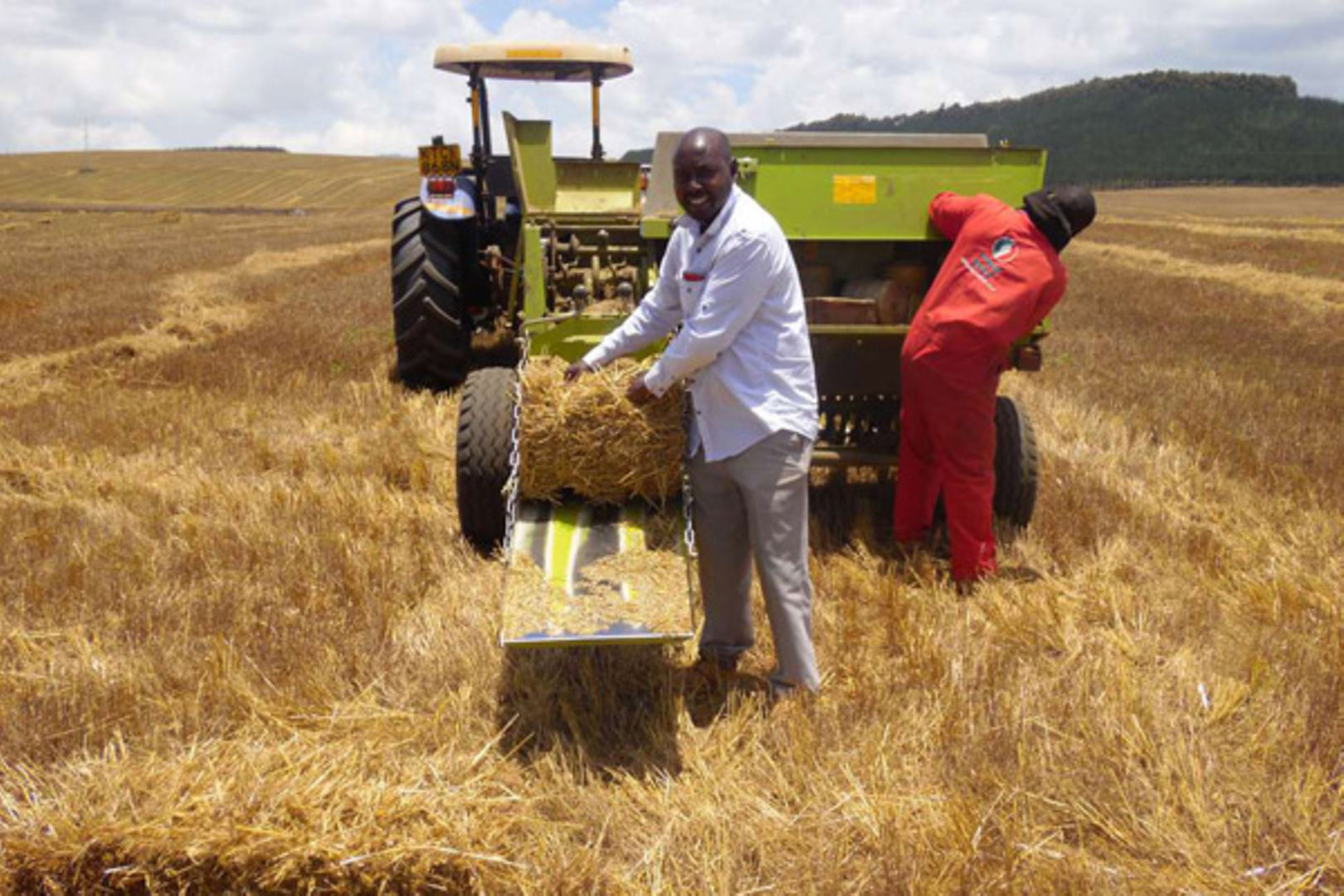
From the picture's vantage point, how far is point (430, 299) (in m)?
6.75

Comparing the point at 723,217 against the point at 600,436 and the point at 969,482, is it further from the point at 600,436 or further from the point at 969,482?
the point at 969,482

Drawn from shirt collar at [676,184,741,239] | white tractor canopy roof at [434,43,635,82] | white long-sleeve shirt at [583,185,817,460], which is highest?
white tractor canopy roof at [434,43,635,82]

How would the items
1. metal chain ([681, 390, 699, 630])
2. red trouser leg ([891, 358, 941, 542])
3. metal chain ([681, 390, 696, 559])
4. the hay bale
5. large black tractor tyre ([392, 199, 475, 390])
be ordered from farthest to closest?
large black tractor tyre ([392, 199, 475, 390])
red trouser leg ([891, 358, 941, 542])
the hay bale
metal chain ([681, 390, 696, 559])
metal chain ([681, 390, 699, 630])

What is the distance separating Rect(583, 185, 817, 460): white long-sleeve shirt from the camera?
9.44 ft

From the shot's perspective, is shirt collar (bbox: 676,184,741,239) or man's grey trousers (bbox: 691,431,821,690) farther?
man's grey trousers (bbox: 691,431,821,690)

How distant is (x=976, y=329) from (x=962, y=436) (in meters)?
0.44

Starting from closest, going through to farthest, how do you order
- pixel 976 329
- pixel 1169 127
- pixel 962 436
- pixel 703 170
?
pixel 703 170
pixel 976 329
pixel 962 436
pixel 1169 127

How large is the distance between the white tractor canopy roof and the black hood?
15.1ft

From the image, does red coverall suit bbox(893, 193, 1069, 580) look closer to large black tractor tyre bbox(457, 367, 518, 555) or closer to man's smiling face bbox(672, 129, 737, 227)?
man's smiling face bbox(672, 129, 737, 227)

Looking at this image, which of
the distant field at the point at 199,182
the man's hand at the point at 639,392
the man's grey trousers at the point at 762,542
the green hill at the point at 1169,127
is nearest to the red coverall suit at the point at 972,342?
the man's grey trousers at the point at 762,542

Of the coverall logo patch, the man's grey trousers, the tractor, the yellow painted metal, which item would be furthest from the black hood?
the yellow painted metal

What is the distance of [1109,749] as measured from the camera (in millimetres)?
2801

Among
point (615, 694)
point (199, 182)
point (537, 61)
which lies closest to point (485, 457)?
point (615, 694)

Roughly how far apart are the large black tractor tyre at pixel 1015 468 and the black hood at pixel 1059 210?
3.24 ft
